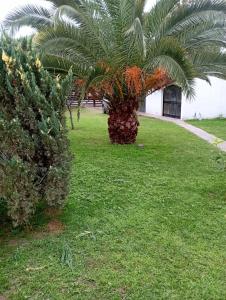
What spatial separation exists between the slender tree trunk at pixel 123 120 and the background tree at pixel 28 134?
5.39m

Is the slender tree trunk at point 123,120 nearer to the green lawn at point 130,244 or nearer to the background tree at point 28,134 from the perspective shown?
the green lawn at point 130,244

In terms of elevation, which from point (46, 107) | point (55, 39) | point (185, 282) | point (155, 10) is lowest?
point (185, 282)

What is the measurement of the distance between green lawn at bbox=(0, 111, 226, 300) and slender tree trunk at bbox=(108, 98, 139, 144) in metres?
2.94

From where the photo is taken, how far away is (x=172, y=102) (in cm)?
1989

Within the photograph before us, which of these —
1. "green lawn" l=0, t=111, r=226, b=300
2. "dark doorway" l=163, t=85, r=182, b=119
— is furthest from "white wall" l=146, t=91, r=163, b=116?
"green lawn" l=0, t=111, r=226, b=300

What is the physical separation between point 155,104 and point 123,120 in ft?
41.8

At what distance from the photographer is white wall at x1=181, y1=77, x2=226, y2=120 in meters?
17.9

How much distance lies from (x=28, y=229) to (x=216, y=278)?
6.94ft

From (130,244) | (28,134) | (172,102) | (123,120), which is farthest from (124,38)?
(172,102)

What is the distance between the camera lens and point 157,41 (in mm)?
7809

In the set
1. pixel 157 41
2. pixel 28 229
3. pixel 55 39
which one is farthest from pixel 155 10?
pixel 28 229

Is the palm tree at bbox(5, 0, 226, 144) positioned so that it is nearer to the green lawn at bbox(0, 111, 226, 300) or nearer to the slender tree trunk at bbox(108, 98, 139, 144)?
the slender tree trunk at bbox(108, 98, 139, 144)

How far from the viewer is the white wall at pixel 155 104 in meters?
20.9

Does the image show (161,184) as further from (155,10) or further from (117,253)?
(155,10)
